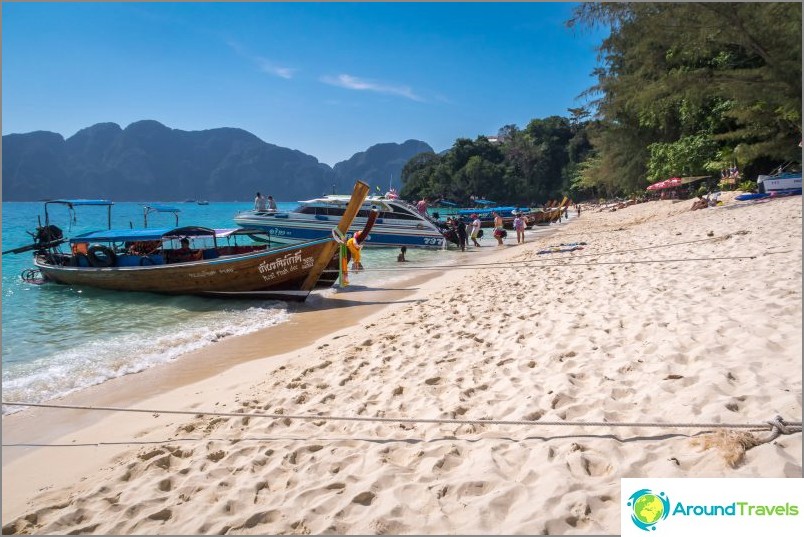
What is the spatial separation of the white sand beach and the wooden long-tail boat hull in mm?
4304

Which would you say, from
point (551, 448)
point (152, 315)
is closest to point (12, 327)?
point (152, 315)

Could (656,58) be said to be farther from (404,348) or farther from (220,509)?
(220,509)

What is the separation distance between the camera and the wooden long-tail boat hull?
11250 mm

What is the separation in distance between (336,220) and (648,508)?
20948 millimetres

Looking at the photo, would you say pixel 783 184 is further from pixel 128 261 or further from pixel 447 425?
pixel 128 261

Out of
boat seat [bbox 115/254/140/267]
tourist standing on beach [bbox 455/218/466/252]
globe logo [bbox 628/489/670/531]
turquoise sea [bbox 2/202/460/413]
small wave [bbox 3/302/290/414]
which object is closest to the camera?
globe logo [bbox 628/489/670/531]

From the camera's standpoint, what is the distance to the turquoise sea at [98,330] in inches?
265

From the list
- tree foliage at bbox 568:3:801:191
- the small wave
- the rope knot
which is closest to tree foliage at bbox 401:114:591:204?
tree foliage at bbox 568:3:801:191

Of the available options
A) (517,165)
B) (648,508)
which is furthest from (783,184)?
(517,165)

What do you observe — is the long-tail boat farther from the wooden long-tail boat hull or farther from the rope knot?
Result: the rope knot

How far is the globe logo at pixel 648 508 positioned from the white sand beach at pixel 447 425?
151 mm

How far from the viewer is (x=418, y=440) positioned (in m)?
3.36

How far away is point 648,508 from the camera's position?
2191 millimetres

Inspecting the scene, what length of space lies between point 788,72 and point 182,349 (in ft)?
61.4
